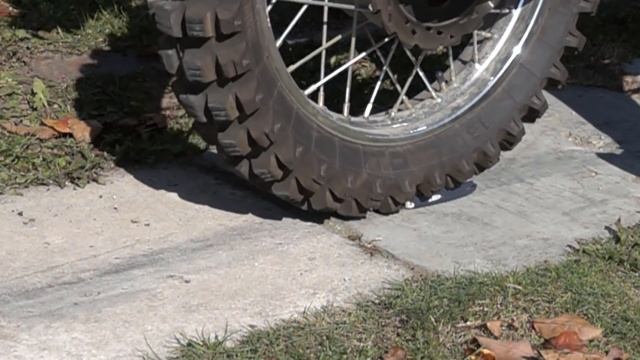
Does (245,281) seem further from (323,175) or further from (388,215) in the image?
(388,215)

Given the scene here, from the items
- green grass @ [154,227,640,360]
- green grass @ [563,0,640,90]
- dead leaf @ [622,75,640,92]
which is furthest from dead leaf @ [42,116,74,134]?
dead leaf @ [622,75,640,92]

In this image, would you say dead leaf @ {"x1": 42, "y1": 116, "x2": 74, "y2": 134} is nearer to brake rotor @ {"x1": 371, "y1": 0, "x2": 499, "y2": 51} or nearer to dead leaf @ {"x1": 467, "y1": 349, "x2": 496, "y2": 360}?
brake rotor @ {"x1": 371, "y1": 0, "x2": 499, "y2": 51}

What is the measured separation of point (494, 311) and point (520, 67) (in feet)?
3.84

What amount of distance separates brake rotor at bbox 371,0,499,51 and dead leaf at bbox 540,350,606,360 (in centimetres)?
121

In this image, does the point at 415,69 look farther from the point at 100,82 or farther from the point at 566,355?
the point at 100,82

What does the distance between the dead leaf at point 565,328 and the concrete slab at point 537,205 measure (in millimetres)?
396

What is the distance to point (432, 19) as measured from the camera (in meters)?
4.59

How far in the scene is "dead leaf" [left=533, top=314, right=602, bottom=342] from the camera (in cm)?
387

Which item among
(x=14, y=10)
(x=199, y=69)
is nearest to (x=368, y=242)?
(x=199, y=69)

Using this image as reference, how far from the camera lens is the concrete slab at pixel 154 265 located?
3727 mm

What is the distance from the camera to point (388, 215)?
182 inches

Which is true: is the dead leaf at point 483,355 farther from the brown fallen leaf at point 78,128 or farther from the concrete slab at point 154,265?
the brown fallen leaf at point 78,128

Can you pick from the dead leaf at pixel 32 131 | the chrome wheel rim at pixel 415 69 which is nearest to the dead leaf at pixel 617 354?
the chrome wheel rim at pixel 415 69

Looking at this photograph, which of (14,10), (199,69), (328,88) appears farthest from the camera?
(14,10)
